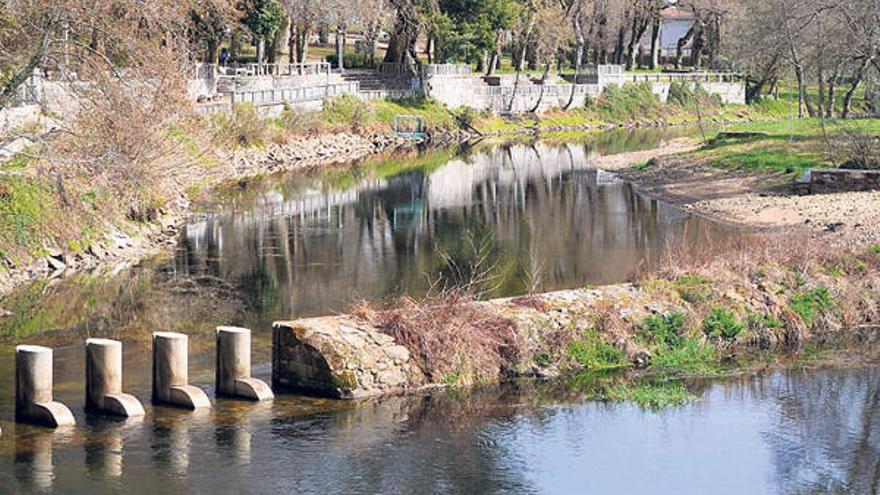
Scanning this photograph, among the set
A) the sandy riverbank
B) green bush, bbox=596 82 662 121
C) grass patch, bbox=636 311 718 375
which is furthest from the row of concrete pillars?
green bush, bbox=596 82 662 121

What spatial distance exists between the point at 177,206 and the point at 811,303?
78.4 feet

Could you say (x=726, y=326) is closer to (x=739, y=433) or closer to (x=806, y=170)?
(x=739, y=433)

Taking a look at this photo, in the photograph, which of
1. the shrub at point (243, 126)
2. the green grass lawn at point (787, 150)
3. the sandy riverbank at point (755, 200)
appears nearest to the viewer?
the sandy riverbank at point (755, 200)

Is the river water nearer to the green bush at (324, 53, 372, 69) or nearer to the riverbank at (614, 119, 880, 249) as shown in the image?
the riverbank at (614, 119, 880, 249)

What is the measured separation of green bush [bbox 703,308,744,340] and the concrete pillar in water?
9.42 m

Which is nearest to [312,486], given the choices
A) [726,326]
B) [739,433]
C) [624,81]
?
[739,433]

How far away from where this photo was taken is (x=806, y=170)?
52.8 meters

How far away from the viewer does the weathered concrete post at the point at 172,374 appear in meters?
24.0

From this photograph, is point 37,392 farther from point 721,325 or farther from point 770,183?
point 770,183

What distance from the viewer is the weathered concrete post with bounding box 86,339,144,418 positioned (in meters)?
23.5

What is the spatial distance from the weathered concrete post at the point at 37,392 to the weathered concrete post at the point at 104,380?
2.15 ft

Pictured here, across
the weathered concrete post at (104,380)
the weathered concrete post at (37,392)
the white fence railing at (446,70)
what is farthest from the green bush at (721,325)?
the white fence railing at (446,70)

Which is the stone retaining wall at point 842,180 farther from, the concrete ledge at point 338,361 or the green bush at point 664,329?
the concrete ledge at point 338,361

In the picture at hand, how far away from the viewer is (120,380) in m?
23.9
